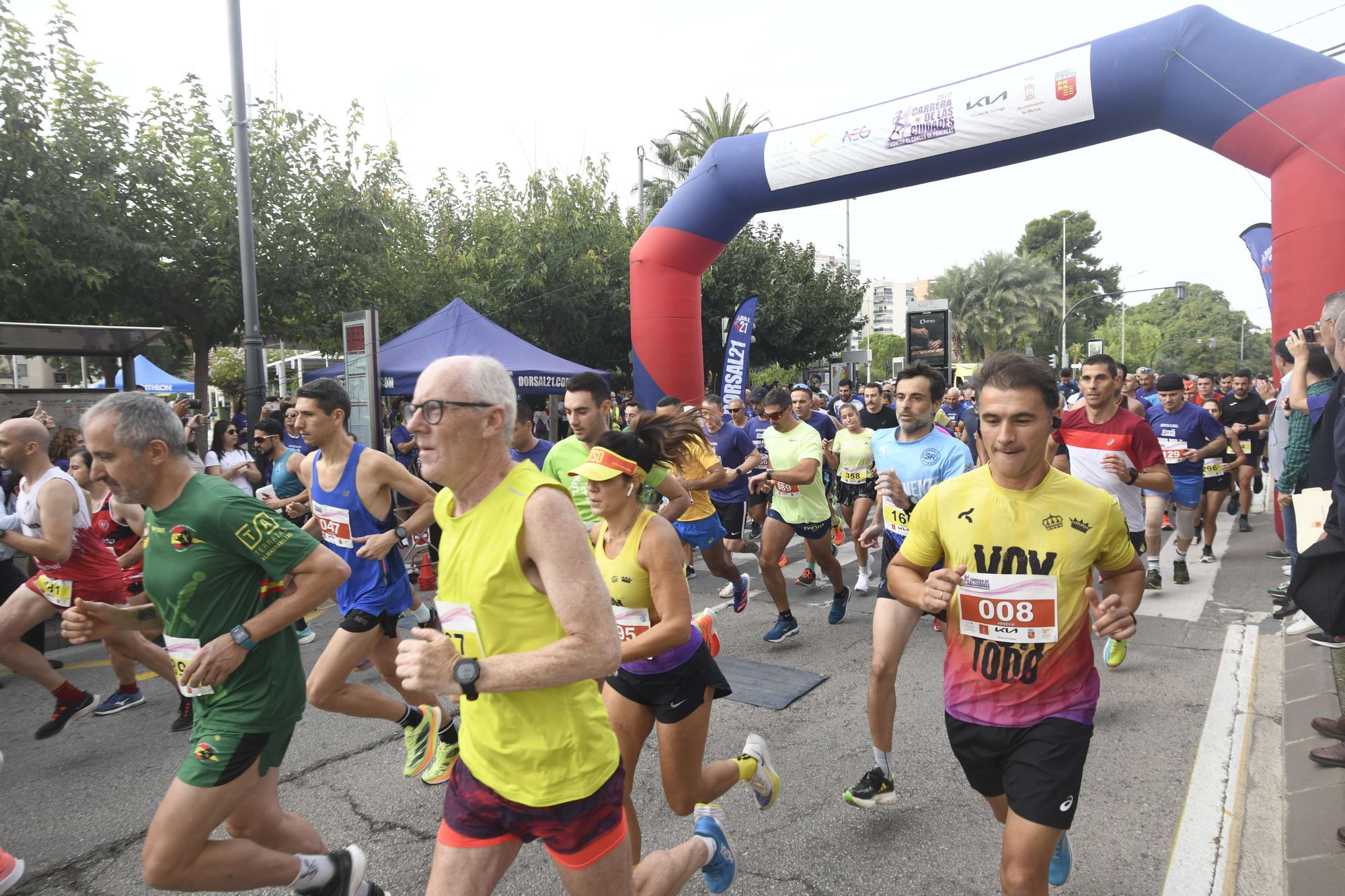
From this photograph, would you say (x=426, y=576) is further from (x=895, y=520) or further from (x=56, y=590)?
(x=895, y=520)

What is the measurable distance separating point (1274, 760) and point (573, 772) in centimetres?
377

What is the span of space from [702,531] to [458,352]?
7923 millimetres

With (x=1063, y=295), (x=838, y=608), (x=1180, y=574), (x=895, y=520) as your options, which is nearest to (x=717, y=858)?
(x=895, y=520)

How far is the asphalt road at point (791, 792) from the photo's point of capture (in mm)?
3150

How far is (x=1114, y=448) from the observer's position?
5.59 m

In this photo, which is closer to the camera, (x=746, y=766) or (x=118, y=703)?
(x=746, y=766)

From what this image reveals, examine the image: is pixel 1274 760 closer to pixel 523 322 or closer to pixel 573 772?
pixel 573 772

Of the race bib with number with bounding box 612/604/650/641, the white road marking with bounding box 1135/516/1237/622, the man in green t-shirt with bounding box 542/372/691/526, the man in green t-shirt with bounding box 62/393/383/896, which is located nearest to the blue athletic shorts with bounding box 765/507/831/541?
the man in green t-shirt with bounding box 542/372/691/526

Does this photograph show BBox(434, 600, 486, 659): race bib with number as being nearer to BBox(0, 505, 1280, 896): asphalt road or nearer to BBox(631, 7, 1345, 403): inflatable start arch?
BBox(0, 505, 1280, 896): asphalt road

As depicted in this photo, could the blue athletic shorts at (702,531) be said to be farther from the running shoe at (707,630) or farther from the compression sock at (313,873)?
the compression sock at (313,873)

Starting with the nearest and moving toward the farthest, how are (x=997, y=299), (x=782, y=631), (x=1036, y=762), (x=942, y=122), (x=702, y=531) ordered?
(x=1036, y=762) → (x=782, y=631) → (x=702, y=531) → (x=942, y=122) → (x=997, y=299)

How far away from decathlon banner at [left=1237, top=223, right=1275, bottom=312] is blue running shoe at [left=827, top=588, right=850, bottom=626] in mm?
6651

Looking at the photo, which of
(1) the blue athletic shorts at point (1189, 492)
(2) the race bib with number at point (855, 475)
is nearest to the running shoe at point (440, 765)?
(2) the race bib with number at point (855, 475)

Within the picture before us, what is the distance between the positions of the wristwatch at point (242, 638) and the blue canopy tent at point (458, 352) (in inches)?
405
